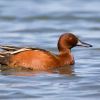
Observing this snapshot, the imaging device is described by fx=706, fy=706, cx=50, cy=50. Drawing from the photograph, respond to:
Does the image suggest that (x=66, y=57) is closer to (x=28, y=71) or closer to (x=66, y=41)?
(x=66, y=41)

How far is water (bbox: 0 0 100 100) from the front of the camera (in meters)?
12.9

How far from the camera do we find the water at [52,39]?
42.2 ft

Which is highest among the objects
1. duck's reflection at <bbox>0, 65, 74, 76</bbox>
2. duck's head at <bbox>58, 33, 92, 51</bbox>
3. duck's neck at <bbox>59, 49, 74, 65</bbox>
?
duck's head at <bbox>58, 33, 92, 51</bbox>

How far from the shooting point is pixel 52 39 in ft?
62.5

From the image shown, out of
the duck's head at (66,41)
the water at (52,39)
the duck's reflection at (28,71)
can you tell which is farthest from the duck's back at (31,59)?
the duck's head at (66,41)

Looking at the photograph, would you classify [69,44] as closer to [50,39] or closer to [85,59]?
[85,59]

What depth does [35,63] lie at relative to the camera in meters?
15.0

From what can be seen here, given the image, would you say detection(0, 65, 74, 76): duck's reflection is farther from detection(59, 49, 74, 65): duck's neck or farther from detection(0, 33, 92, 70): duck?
detection(59, 49, 74, 65): duck's neck

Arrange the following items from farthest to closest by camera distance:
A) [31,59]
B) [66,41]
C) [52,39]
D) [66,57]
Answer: [52,39]
[66,41]
[66,57]
[31,59]

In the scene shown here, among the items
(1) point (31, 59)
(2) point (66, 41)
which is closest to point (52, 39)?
(2) point (66, 41)

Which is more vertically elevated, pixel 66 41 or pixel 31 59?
pixel 66 41

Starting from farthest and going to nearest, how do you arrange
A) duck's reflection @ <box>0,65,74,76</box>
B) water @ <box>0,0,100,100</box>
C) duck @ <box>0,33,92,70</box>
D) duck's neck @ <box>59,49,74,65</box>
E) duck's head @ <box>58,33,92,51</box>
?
duck's head @ <box>58,33,92,51</box> → duck's neck @ <box>59,49,74,65</box> → duck @ <box>0,33,92,70</box> → duck's reflection @ <box>0,65,74,76</box> → water @ <box>0,0,100,100</box>

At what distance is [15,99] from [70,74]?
8.75ft

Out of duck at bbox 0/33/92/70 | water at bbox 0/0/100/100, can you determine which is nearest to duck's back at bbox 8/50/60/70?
duck at bbox 0/33/92/70
